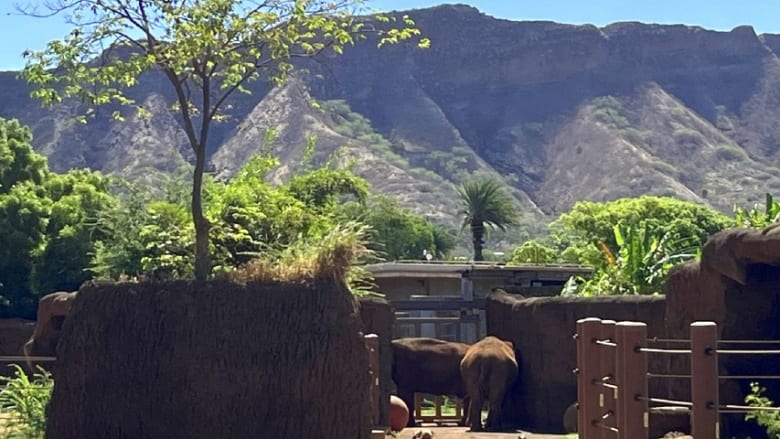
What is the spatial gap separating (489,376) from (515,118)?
103758 mm

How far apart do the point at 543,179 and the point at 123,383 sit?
10183 centimetres

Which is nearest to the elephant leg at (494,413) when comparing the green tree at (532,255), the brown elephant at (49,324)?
the brown elephant at (49,324)

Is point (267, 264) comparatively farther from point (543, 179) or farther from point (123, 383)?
point (543, 179)

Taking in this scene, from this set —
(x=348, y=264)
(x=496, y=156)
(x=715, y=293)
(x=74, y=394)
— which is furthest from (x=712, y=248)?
(x=496, y=156)

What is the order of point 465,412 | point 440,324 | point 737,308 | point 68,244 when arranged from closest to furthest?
point 737,308 < point 465,412 < point 440,324 < point 68,244

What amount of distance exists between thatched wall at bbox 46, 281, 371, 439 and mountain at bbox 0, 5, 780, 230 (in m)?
76.5

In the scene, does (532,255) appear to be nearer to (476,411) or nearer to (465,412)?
(465,412)

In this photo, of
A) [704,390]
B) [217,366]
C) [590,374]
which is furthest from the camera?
[217,366]

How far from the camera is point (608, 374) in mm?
11195

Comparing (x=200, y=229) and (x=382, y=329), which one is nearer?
(x=200, y=229)

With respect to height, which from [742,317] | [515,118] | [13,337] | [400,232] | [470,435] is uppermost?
[515,118]

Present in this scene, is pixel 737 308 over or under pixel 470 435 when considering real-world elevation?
over

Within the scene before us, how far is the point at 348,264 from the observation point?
15.0 meters

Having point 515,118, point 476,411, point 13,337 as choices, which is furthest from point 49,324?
point 515,118
